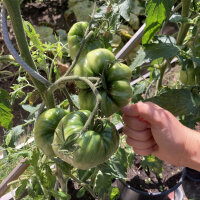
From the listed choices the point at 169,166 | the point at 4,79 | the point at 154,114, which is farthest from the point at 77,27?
the point at 4,79

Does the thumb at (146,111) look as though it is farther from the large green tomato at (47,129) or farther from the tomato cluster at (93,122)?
the large green tomato at (47,129)

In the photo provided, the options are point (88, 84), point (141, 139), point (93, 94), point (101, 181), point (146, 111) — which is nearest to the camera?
point (88, 84)

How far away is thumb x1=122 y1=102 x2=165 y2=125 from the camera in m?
0.80

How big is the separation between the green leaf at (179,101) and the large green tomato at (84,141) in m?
0.43

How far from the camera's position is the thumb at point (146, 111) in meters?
0.80

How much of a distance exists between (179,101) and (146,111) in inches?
10.4

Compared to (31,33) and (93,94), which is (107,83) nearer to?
(93,94)

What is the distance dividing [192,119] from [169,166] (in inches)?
24.5

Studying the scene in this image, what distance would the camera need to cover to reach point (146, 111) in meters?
0.81

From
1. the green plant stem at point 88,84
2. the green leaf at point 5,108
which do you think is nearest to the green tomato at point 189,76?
the green plant stem at point 88,84

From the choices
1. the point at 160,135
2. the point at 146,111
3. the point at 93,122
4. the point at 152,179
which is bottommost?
the point at 152,179

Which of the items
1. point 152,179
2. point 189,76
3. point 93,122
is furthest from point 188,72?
point 152,179

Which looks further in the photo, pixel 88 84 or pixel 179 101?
pixel 179 101

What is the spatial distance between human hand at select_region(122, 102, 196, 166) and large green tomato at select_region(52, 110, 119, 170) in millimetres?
194
